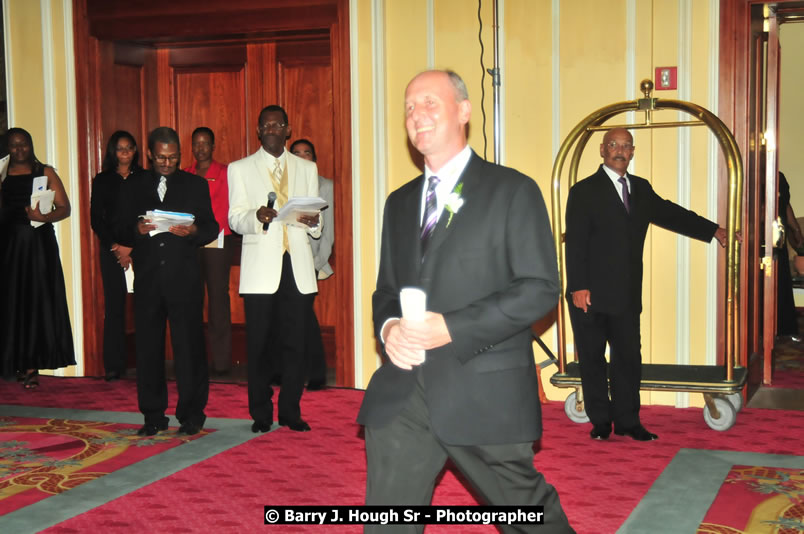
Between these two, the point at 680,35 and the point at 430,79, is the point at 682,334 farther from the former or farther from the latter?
the point at 430,79

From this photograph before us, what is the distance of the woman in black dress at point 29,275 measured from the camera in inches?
260

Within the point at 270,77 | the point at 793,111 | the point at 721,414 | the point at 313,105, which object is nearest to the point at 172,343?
the point at 313,105

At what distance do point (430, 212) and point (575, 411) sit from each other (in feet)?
11.5

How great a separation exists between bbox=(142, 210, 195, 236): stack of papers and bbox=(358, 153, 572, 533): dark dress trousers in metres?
2.87

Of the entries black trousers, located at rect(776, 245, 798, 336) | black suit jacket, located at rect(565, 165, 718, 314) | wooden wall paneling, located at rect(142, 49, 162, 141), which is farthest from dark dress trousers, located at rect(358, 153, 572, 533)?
black trousers, located at rect(776, 245, 798, 336)

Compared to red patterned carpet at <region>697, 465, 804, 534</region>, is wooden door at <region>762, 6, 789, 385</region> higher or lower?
higher

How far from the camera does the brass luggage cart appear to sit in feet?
17.8

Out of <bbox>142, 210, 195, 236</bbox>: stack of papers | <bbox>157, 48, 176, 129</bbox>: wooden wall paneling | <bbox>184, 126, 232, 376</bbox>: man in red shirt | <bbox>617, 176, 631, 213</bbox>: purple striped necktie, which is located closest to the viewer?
<bbox>142, 210, 195, 236</bbox>: stack of papers

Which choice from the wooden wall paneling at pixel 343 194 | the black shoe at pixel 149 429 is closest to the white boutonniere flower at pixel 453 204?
the black shoe at pixel 149 429

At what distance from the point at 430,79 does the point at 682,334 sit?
4.20 metres

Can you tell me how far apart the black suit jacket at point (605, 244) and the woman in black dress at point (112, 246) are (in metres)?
3.00

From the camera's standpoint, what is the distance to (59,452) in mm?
5023

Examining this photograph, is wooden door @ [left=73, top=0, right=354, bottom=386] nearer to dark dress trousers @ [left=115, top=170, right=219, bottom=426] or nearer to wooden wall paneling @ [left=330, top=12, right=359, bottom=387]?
wooden wall paneling @ [left=330, top=12, right=359, bottom=387]

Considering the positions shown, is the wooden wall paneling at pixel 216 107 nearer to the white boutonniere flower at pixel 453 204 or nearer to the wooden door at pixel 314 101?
the wooden door at pixel 314 101
